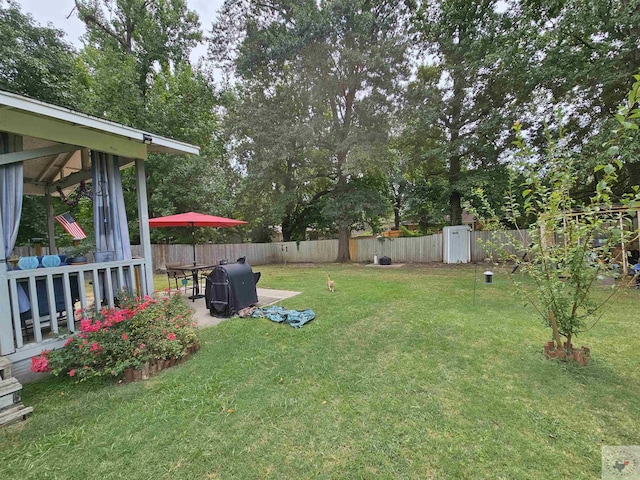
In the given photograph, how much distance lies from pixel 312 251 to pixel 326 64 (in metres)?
8.71

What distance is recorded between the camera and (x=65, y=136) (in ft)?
10.0

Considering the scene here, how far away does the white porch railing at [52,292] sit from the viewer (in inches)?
103

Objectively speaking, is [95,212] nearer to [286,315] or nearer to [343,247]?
[286,315]

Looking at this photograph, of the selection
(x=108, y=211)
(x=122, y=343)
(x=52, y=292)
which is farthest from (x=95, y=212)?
(x=122, y=343)

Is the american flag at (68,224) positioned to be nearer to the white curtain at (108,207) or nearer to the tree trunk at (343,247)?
the white curtain at (108,207)

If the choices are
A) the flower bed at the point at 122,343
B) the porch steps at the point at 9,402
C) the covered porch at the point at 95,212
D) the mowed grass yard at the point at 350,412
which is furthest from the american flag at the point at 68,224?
the porch steps at the point at 9,402

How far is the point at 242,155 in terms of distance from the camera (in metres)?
12.6

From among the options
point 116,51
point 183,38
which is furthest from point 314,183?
point 116,51

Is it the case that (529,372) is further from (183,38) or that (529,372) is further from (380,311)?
(183,38)

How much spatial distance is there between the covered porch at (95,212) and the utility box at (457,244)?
10.2 meters

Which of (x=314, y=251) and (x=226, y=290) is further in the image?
(x=314, y=251)

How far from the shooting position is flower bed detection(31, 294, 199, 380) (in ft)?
8.39

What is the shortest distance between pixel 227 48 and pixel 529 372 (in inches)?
591

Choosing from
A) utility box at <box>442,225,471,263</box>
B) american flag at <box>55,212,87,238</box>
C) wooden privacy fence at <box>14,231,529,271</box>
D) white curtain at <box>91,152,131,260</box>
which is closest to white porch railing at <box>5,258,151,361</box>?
A: white curtain at <box>91,152,131,260</box>
